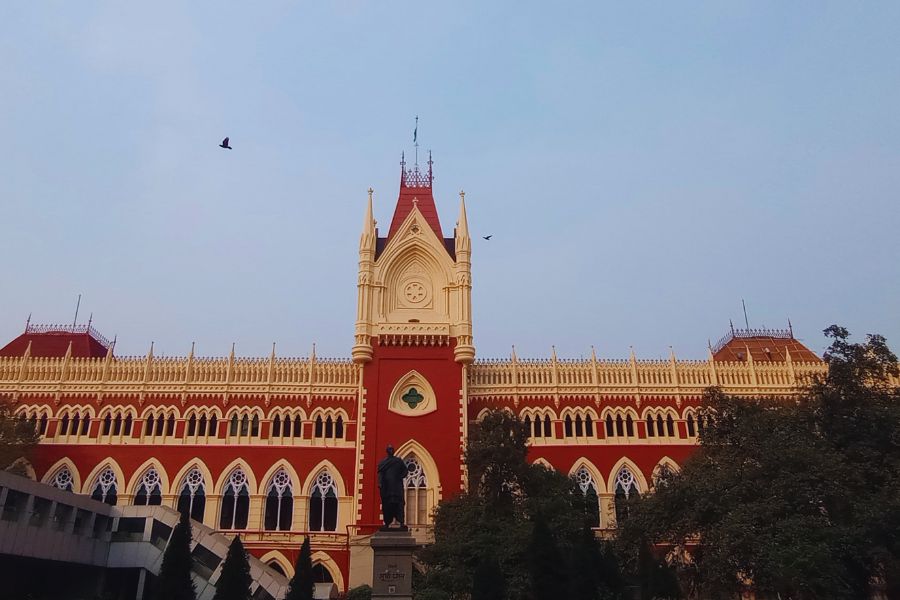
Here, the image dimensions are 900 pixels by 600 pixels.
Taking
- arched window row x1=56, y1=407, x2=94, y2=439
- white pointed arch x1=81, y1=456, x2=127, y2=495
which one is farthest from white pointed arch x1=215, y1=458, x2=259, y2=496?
arched window row x1=56, y1=407, x2=94, y2=439

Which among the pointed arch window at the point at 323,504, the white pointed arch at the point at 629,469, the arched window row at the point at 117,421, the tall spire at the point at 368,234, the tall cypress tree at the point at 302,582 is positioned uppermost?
the tall spire at the point at 368,234

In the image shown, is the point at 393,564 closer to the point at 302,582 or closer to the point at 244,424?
the point at 302,582

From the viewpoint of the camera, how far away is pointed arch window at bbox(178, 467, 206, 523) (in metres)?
34.2

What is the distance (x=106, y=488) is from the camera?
1359 inches

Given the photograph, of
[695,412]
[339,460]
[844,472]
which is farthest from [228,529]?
[844,472]

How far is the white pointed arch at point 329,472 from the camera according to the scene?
113ft

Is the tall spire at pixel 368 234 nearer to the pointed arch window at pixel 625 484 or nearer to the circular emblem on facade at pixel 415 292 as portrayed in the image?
the circular emblem on facade at pixel 415 292

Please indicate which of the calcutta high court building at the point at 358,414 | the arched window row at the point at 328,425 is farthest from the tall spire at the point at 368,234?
the arched window row at the point at 328,425

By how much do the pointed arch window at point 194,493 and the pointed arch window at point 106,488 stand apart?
3.13 metres

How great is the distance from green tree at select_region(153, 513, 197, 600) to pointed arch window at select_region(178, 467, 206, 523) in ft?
33.0

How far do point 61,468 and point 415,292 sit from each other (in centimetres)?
1882

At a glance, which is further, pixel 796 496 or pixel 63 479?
pixel 63 479

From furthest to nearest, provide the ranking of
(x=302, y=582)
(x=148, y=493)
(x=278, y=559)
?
(x=148, y=493), (x=278, y=559), (x=302, y=582)

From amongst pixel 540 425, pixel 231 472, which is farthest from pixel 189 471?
pixel 540 425
